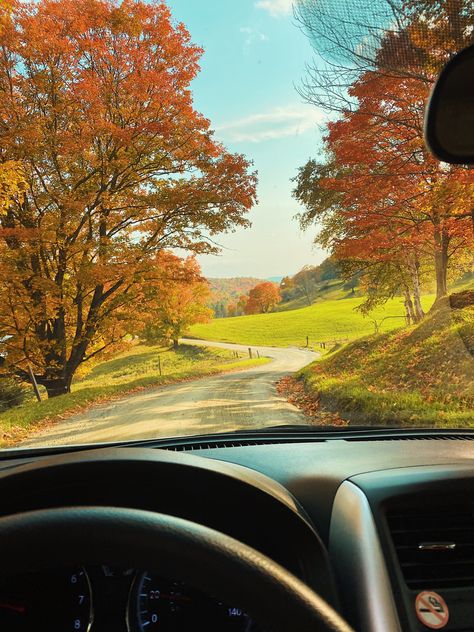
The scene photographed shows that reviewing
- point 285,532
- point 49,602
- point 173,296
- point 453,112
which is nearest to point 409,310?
point 173,296

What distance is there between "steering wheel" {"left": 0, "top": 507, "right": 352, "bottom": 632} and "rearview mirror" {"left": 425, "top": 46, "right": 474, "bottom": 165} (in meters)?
1.49

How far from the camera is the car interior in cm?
81

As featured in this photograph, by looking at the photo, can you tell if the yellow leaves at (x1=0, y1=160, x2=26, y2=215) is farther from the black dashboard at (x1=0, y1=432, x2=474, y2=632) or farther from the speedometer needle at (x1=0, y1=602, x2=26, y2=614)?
the speedometer needle at (x1=0, y1=602, x2=26, y2=614)

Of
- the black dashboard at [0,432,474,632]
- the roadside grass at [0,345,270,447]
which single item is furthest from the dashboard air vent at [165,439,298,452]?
the roadside grass at [0,345,270,447]

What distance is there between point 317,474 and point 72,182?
7.96m

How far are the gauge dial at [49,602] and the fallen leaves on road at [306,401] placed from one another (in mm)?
4630

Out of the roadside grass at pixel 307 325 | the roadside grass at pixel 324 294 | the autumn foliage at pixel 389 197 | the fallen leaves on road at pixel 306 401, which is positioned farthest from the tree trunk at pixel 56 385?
the autumn foliage at pixel 389 197

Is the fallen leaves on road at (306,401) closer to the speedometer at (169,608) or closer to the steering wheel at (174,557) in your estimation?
the speedometer at (169,608)

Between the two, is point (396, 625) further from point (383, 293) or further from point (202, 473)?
point (383, 293)

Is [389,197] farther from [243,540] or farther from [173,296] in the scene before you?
[243,540]

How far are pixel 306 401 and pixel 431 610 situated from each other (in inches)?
229

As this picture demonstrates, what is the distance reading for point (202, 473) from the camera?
4.32ft

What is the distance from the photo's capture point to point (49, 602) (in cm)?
120

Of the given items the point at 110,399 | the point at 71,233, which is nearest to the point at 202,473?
the point at 110,399
